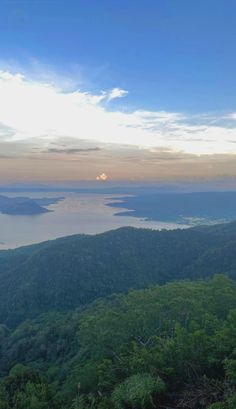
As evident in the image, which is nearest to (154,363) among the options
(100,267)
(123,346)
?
(123,346)

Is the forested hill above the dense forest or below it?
below

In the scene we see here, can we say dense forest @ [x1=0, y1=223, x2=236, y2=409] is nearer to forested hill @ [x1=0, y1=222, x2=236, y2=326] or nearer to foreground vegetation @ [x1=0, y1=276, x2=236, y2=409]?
foreground vegetation @ [x1=0, y1=276, x2=236, y2=409]

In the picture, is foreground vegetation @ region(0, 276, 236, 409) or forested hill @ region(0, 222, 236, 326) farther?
forested hill @ region(0, 222, 236, 326)

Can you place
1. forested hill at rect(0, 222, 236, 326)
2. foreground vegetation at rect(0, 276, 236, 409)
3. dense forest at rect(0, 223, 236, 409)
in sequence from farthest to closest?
forested hill at rect(0, 222, 236, 326) < dense forest at rect(0, 223, 236, 409) < foreground vegetation at rect(0, 276, 236, 409)

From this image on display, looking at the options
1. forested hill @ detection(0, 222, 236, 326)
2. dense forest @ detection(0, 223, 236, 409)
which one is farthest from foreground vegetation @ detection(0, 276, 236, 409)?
forested hill @ detection(0, 222, 236, 326)

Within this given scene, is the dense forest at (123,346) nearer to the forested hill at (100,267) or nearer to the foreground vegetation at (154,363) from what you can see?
the foreground vegetation at (154,363)

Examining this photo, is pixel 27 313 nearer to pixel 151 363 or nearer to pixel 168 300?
pixel 168 300

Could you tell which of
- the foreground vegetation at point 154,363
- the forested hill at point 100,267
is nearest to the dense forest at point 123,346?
the foreground vegetation at point 154,363
